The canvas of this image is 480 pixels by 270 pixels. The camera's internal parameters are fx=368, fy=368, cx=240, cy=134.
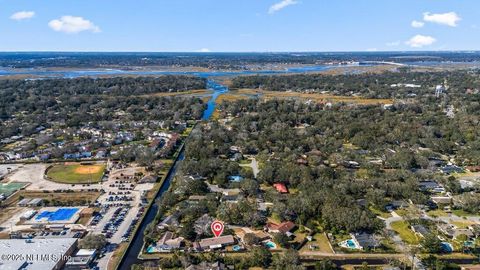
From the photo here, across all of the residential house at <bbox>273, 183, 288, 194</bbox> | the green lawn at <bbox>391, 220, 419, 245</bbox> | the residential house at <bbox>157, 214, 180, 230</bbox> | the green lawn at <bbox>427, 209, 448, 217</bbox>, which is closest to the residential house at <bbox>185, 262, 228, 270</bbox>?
the residential house at <bbox>157, 214, 180, 230</bbox>

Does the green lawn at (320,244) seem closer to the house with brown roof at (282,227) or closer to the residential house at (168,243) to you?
the house with brown roof at (282,227)

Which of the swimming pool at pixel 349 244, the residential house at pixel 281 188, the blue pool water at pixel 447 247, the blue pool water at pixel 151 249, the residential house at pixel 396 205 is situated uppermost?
the residential house at pixel 281 188

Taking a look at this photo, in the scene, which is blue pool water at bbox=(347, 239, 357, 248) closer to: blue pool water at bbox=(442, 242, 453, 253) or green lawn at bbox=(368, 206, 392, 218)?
green lawn at bbox=(368, 206, 392, 218)

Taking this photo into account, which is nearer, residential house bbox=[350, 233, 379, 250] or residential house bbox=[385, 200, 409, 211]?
residential house bbox=[350, 233, 379, 250]

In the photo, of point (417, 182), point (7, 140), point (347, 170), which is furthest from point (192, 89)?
point (417, 182)

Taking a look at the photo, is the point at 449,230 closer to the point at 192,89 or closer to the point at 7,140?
the point at 7,140

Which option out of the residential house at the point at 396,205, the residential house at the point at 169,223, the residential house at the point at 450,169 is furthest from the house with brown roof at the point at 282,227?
the residential house at the point at 450,169
